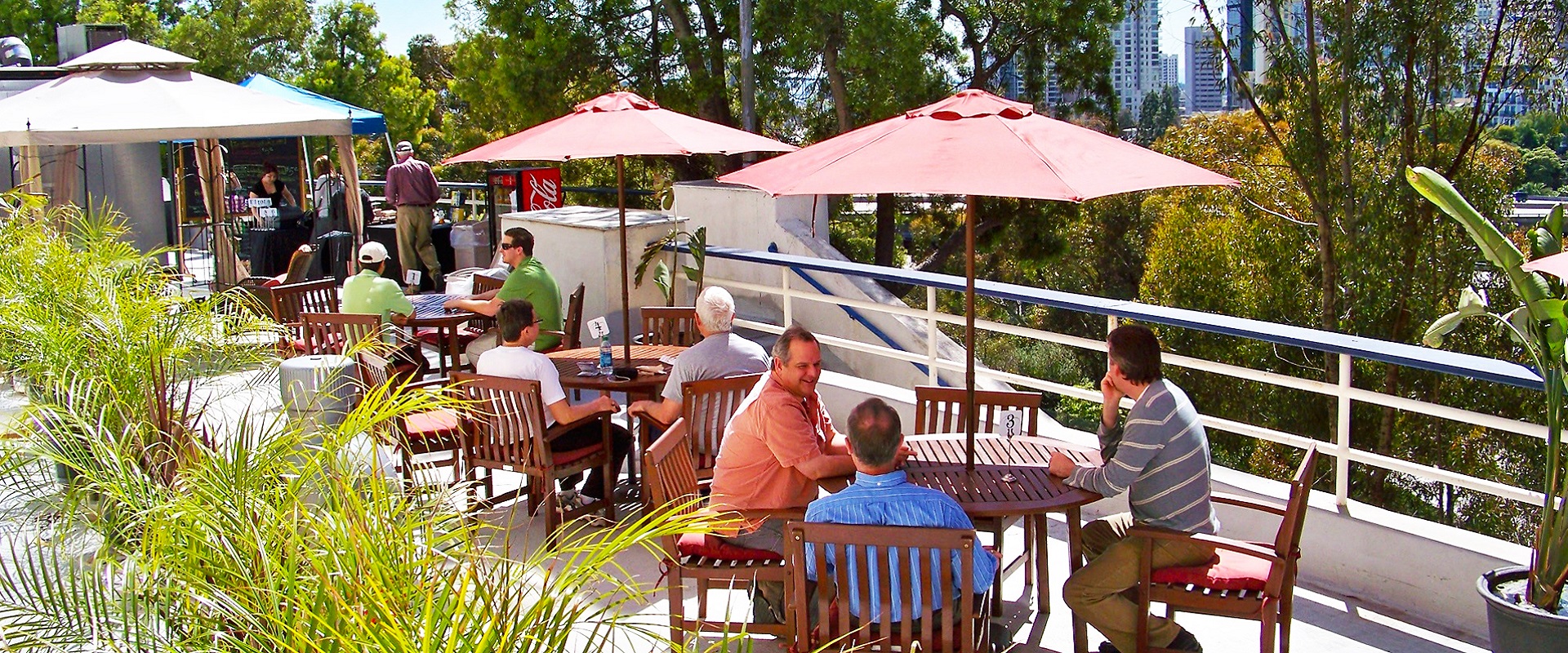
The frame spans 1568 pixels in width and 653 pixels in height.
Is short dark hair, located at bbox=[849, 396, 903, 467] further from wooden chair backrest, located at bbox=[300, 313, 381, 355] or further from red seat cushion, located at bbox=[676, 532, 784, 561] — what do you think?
wooden chair backrest, located at bbox=[300, 313, 381, 355]

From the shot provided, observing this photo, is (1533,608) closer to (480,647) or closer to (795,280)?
(480,647)

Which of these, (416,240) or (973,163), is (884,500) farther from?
(416,240)

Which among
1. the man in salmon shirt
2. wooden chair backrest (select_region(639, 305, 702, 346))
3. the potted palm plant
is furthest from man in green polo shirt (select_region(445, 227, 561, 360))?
the potted palm plant

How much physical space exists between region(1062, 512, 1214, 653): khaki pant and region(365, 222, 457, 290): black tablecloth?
973 cm

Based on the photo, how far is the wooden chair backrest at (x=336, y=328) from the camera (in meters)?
6.71

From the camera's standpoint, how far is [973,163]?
398cm

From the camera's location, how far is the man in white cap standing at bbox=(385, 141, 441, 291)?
12.3 m

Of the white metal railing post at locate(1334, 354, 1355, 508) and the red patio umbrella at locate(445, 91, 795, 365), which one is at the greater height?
the red patio umbrella at locate(445, 91, 795, 365)

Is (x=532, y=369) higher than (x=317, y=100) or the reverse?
the reverse

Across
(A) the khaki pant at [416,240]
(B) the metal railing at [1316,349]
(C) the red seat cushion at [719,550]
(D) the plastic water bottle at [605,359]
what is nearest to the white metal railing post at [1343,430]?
(B) the metal railing at [1316,349]

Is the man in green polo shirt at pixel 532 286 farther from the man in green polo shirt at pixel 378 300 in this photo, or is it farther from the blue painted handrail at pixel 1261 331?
the blue painted handrail at pixel 1261 331

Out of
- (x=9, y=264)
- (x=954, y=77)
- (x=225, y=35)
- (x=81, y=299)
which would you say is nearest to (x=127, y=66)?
(x=9, y=264)

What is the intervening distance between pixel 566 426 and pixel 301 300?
372 centimetres

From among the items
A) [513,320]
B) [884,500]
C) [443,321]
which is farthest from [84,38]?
[884,500]
